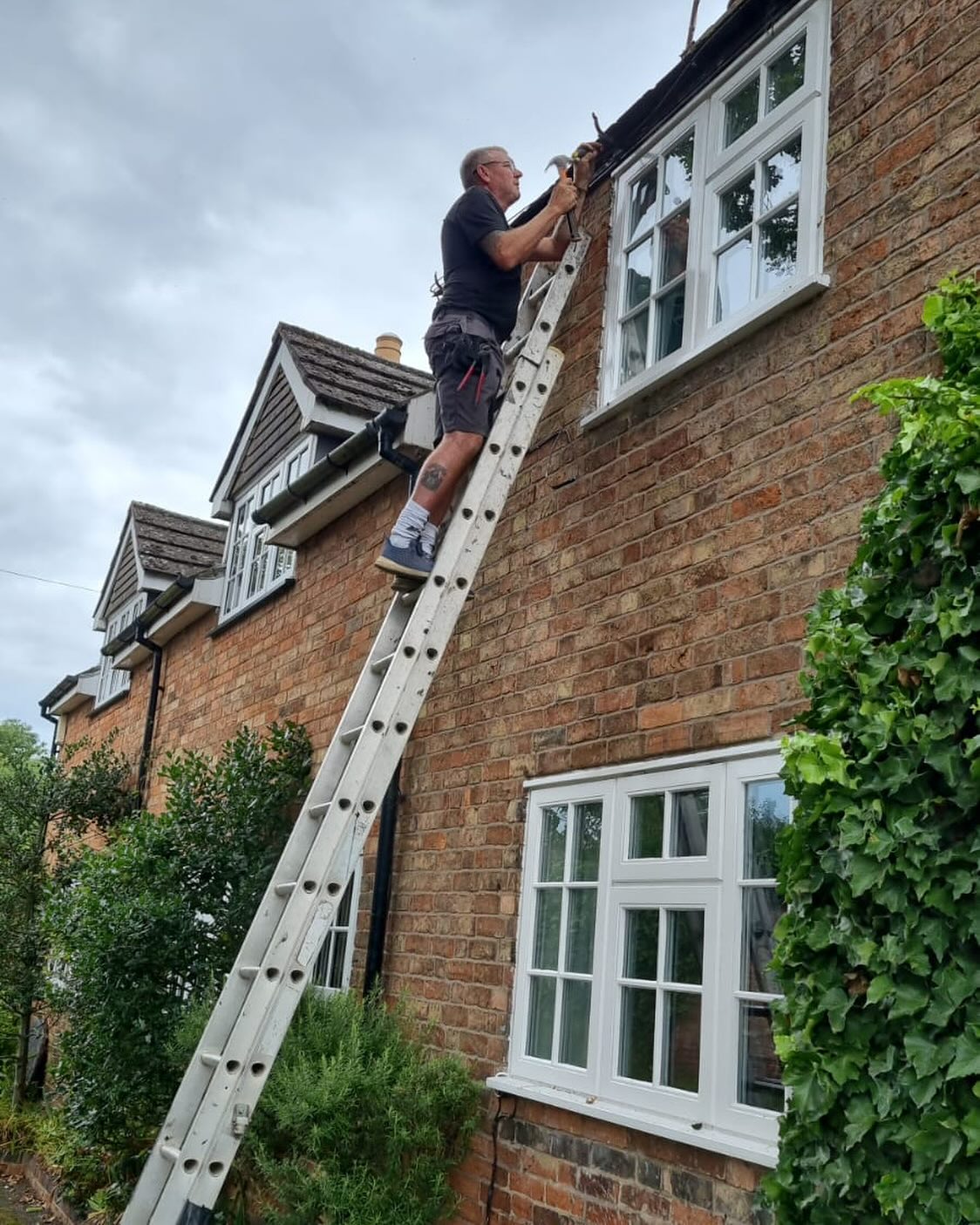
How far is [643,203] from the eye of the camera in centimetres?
569

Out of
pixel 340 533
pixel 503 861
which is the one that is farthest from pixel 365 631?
pixel 503 861

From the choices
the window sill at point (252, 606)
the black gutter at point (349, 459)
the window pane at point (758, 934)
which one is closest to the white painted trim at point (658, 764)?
the window pane at point (758, 934)

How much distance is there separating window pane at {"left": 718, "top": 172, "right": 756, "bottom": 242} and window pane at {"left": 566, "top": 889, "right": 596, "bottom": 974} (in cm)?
282

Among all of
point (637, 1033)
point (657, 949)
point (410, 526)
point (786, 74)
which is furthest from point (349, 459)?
point (637, 1033)

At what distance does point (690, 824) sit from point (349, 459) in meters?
4.09

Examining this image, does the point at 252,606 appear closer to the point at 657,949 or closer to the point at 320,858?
the point at 320,858

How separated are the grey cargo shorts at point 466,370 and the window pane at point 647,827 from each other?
176cm

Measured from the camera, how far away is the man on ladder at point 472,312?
509cm

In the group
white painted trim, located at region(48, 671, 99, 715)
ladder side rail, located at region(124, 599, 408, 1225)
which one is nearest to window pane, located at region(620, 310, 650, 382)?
ladder side rail, located at region(124, 599, 408, 1225)

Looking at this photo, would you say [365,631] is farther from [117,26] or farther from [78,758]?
[78,758]

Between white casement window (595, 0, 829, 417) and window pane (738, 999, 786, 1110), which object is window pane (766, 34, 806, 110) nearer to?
white casement window (595, 0, 829, 417)

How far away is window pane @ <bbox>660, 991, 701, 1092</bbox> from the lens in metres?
4.14

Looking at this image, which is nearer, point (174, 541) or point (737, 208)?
point (737, 208)

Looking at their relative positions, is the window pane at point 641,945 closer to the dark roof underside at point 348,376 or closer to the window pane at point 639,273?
the window pane at point 639,273
